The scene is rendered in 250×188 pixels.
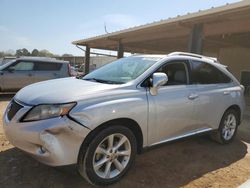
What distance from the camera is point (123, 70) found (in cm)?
449

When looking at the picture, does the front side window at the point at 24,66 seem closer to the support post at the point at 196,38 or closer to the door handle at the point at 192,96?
the support post at the point at 196,38

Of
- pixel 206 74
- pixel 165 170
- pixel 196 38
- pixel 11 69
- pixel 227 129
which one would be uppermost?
pixel 196 38

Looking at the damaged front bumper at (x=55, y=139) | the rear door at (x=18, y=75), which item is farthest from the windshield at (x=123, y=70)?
the rear door at (x=18, y=75)

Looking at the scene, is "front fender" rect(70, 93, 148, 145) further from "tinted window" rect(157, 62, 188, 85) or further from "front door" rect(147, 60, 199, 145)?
"tinted window" rect(157, 62, 188, 85)

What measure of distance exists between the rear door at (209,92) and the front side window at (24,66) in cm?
893

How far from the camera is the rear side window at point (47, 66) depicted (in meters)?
12.4

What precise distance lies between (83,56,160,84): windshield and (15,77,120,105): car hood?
335 millimetres

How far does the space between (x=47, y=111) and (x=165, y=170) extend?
199cm

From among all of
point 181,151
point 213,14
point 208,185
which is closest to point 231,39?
point 213,14

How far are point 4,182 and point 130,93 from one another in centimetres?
192

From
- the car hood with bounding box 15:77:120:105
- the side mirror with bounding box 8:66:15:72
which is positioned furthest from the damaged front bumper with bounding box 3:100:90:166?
the side mirror with bounding box 8:66:15:72

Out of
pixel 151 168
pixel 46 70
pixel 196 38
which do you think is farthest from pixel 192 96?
pixel 46 70

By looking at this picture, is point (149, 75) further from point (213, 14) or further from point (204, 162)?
point (213, 14)

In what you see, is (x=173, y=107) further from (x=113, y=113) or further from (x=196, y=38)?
(x=196, y=38)
